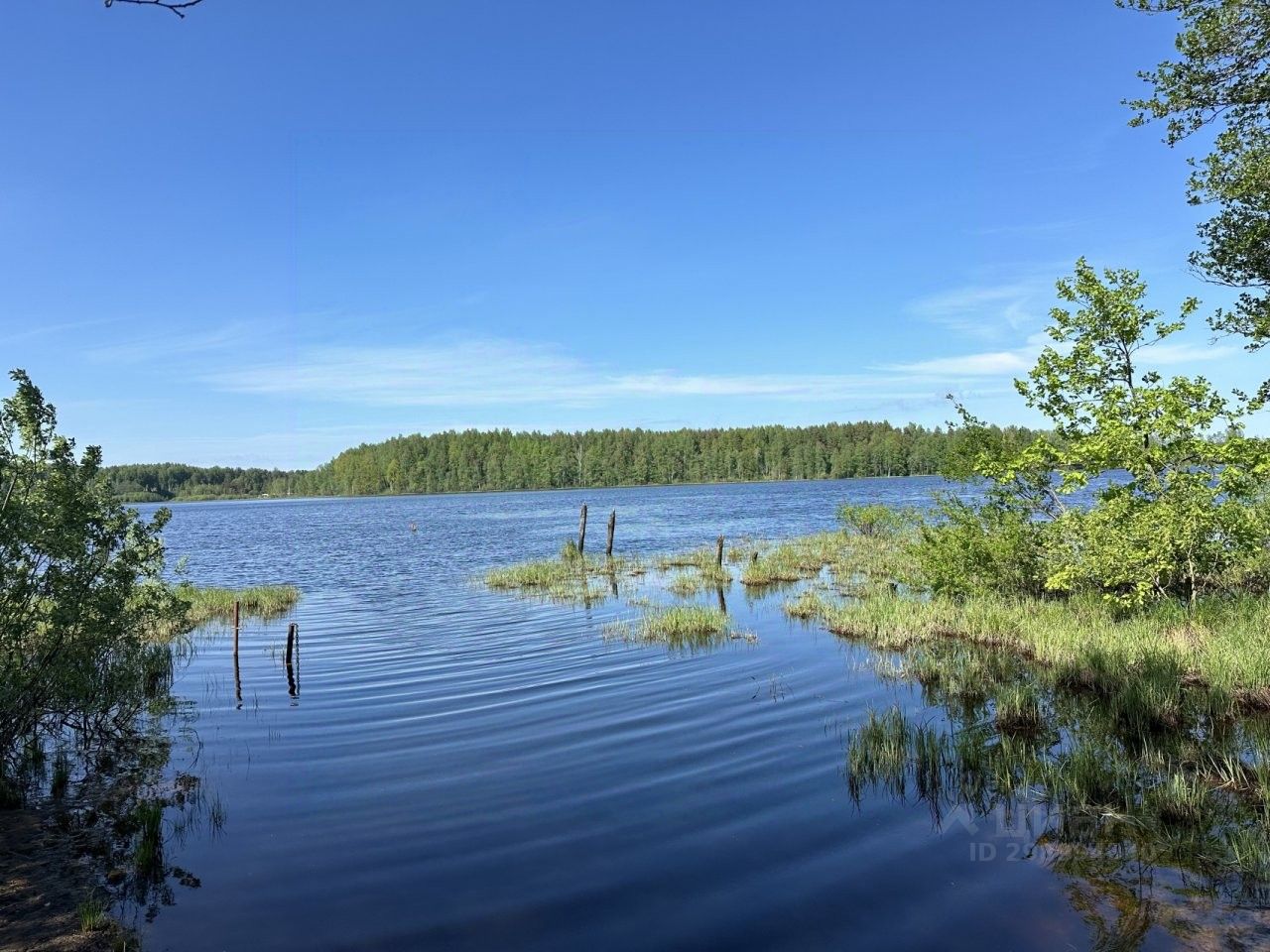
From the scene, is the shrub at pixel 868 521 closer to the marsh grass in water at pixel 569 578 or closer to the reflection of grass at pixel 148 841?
the marsh grass in water at pixel 569 578

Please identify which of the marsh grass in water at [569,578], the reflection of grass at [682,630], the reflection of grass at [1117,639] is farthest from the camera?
the marsh grass in water at [569,578]

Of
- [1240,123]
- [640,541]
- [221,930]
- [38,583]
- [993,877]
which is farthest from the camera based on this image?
[640,541]

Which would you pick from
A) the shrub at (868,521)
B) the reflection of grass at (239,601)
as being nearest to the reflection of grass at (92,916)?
the reflection of grass at (239,601)

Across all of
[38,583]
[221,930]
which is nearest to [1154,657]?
[221,930]

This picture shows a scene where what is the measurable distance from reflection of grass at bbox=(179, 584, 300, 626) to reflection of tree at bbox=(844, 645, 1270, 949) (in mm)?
21638

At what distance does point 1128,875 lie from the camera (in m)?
6.71

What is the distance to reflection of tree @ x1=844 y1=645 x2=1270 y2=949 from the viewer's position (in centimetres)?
631

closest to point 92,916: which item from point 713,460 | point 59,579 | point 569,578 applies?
point 59,579

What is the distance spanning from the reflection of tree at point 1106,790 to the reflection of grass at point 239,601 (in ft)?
71.0

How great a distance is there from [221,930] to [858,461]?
17836cm

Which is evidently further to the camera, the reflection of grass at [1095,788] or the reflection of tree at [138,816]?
the reflection of tree at [138,816]

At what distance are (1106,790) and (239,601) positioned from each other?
25533 mm

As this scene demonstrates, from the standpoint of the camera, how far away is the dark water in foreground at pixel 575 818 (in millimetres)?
6441

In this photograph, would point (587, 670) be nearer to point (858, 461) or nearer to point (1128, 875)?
point (1128, 875)
